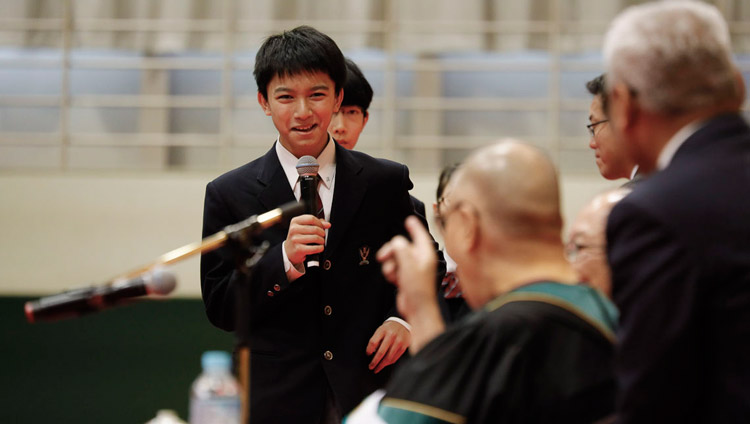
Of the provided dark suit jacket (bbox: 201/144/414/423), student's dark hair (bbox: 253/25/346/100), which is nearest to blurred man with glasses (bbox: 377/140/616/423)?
dark suit jacket (bbox: 201/144/414/423)

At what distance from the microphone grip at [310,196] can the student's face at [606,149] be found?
862 mm

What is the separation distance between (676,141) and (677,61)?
4.8 inches

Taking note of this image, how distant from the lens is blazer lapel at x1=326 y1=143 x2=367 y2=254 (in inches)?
→ 95.8

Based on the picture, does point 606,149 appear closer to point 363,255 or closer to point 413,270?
point 363,255

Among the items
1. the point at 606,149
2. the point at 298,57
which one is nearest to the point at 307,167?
the point at 298,57

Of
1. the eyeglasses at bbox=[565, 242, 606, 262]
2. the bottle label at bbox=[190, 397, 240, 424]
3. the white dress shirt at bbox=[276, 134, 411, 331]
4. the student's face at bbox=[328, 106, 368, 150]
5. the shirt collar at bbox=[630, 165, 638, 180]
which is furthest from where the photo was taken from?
the student's face at bbox=[328, 106, 368, 150]

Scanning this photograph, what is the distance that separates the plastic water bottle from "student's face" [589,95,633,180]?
1.32m

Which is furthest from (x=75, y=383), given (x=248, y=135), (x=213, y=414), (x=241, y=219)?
(x=213, y=414)

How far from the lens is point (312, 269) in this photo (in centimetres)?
240

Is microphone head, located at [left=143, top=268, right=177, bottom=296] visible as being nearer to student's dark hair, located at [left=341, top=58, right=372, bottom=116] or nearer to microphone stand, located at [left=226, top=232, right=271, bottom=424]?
microphone stand, located at [left=226, top=232, right=271, bottom=424]

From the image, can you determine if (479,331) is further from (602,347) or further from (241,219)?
(241,219)

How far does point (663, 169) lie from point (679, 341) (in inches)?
10.5

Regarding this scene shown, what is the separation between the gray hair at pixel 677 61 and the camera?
4.38 ft

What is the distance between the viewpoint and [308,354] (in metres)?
2.38
